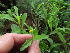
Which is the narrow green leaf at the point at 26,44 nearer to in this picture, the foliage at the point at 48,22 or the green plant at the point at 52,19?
the foliage at the point at 48,22

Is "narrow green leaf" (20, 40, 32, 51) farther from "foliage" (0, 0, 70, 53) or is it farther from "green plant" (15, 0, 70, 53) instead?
"green plant" (15, 0, 70, 53)

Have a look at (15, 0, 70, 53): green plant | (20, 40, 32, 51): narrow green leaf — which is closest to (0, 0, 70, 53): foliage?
(15, 0, 70, 53): green plant

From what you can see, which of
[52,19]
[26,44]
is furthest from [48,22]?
[26,44]

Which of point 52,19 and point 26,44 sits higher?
point 52,19

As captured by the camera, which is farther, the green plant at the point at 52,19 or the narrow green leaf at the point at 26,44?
the green plant at the point at 52,19

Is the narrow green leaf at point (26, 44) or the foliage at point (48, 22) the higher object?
the foliage at point (48, 22)

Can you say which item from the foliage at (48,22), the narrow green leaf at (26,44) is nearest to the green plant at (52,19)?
the foliage at (48,22)

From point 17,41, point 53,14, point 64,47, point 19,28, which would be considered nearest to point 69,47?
point 64,47

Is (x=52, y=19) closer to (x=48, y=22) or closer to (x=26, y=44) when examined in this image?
(x=48, y=22)

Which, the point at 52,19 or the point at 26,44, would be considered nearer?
the point at 26,44
